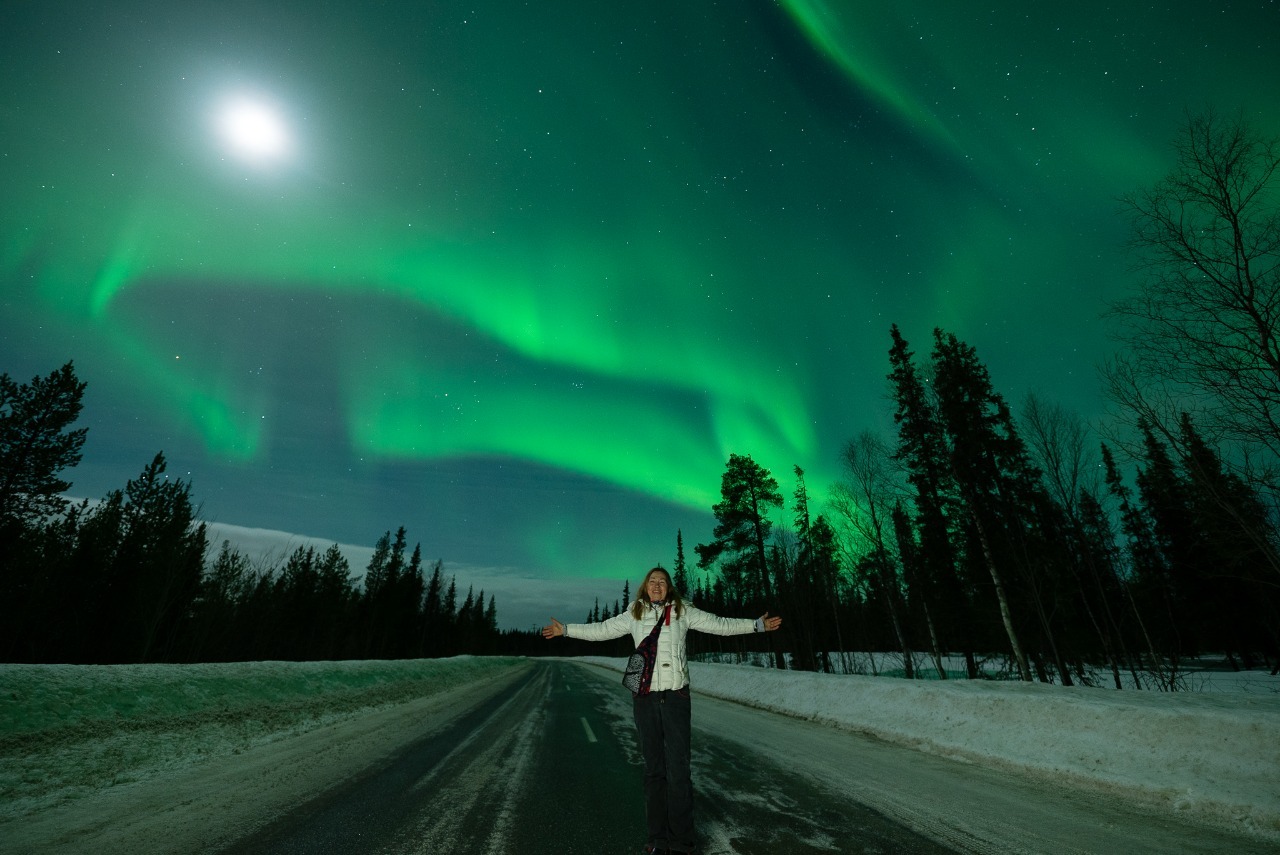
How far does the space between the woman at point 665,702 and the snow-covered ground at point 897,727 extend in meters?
4.95

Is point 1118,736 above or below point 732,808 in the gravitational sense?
above

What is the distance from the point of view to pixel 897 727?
8727 millimetres

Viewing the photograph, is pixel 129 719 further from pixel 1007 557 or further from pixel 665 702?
pixel 1007 557

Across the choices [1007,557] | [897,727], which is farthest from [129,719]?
[1007,557]

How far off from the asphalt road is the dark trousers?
380 mm

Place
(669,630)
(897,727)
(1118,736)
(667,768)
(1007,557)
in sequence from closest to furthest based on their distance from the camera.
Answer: (667,768) → (669,630) → (1118,736) → (897,727) → (1007,557)

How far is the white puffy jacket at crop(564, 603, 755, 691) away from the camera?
385cm

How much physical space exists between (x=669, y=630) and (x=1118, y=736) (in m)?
6.06

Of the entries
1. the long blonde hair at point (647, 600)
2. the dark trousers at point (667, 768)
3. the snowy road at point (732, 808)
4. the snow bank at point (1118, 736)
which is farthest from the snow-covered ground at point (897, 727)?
the long blonde hair at point (647, 600)

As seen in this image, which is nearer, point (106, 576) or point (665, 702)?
point (665, 702)

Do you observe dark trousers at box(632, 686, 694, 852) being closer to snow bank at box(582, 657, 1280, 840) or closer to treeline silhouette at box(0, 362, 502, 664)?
snow bank at box(582, 657, 1280, 840)

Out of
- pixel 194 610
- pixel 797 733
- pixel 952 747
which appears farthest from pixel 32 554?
pixel 952 747

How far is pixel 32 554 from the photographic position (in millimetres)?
25609

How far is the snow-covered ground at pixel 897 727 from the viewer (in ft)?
15.7
